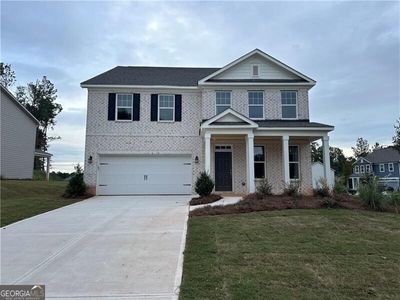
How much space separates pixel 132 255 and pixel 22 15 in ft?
34.1

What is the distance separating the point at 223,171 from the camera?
1730cm

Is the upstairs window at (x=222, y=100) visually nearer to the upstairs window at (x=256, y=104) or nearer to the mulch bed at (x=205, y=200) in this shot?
the upstairs window at (x=256, y=104)

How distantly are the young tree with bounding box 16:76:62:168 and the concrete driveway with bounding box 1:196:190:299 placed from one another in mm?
40325

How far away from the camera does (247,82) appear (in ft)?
57.8

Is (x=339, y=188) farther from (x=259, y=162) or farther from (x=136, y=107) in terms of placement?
(x=136, y=107)

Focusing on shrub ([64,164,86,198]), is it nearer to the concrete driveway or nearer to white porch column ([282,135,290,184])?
the concrete driveway

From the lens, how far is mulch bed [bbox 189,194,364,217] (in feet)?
35.4

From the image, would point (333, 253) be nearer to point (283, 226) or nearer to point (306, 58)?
point (283, 226)

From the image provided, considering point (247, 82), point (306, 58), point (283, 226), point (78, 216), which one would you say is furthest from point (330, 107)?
point (78, 216)

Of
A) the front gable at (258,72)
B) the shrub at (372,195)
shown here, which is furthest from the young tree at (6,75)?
the shrub at (372,195)

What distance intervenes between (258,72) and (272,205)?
9.23 meters

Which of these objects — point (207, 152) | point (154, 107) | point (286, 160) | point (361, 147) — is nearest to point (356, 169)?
point (361, 147)

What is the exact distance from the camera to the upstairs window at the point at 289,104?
1773 centimetres

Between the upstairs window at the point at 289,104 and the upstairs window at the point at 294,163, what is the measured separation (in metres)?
1.78
